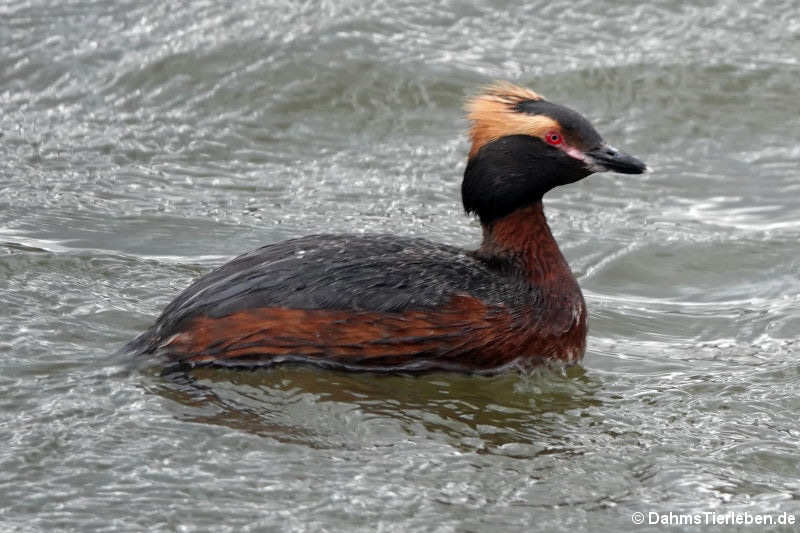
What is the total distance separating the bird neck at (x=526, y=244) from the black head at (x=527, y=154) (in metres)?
0.09

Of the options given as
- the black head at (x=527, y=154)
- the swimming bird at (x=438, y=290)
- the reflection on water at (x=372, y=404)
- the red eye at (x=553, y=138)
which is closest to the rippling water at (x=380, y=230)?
the reflection on water at (x=372, y=404)

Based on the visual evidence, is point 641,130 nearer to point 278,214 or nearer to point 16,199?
point 278,214

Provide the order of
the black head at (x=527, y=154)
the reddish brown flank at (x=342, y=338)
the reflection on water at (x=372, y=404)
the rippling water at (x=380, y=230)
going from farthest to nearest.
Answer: the black head at (x=527, y=154) → the reddish brown flank at (x=342, y=338) → the reflection on water at (x=372, y=404) → the rippling water at (x=380, y=230)

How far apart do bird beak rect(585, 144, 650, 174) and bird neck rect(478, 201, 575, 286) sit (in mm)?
373

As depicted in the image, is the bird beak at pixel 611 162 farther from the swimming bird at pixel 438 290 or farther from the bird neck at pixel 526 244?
the bird neck at pixel 526 244

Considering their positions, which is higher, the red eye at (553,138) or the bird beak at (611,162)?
the red eye at (553,138)

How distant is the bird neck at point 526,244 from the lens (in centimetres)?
760

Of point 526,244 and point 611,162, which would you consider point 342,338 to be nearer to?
point 526,244

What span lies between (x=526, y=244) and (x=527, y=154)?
19.0 inches

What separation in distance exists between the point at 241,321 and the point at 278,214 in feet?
8.42

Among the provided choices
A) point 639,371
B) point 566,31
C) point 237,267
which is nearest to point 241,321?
point 237,267

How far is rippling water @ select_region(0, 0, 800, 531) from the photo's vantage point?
20.0 ft

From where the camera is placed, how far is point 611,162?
756 cm

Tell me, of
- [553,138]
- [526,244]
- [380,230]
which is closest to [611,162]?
[553,138]
